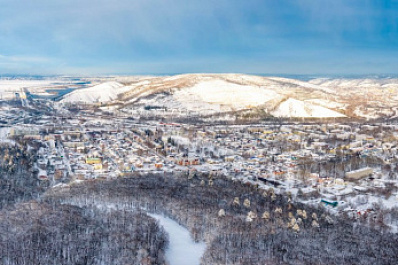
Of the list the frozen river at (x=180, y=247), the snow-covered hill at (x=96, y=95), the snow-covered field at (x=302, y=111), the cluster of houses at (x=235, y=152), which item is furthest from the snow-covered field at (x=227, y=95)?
the frozen river at (x=180, y=247)

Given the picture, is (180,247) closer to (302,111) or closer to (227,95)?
(302,111)

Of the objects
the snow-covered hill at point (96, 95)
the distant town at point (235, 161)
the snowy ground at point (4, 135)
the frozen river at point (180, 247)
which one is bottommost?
the frozen river at point (180, 247)

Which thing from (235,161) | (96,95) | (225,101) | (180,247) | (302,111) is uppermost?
(96,95)

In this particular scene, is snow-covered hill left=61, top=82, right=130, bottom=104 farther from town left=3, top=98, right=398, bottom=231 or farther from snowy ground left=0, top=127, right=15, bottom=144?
snowy ground left=0, top=127, right=15, bottom=144

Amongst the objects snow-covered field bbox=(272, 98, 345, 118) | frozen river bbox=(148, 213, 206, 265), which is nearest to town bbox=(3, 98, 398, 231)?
frozen river bbox=(148, 213, 206, 265)

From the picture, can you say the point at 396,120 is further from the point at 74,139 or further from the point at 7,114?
the point at 7,114

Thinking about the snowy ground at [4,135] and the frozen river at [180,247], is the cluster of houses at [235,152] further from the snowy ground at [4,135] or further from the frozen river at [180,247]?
the frozen river at [180,247]

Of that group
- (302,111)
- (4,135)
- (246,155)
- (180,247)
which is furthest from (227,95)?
(180,247)

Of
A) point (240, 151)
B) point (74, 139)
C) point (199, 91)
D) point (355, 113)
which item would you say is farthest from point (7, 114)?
point (355, 113)
